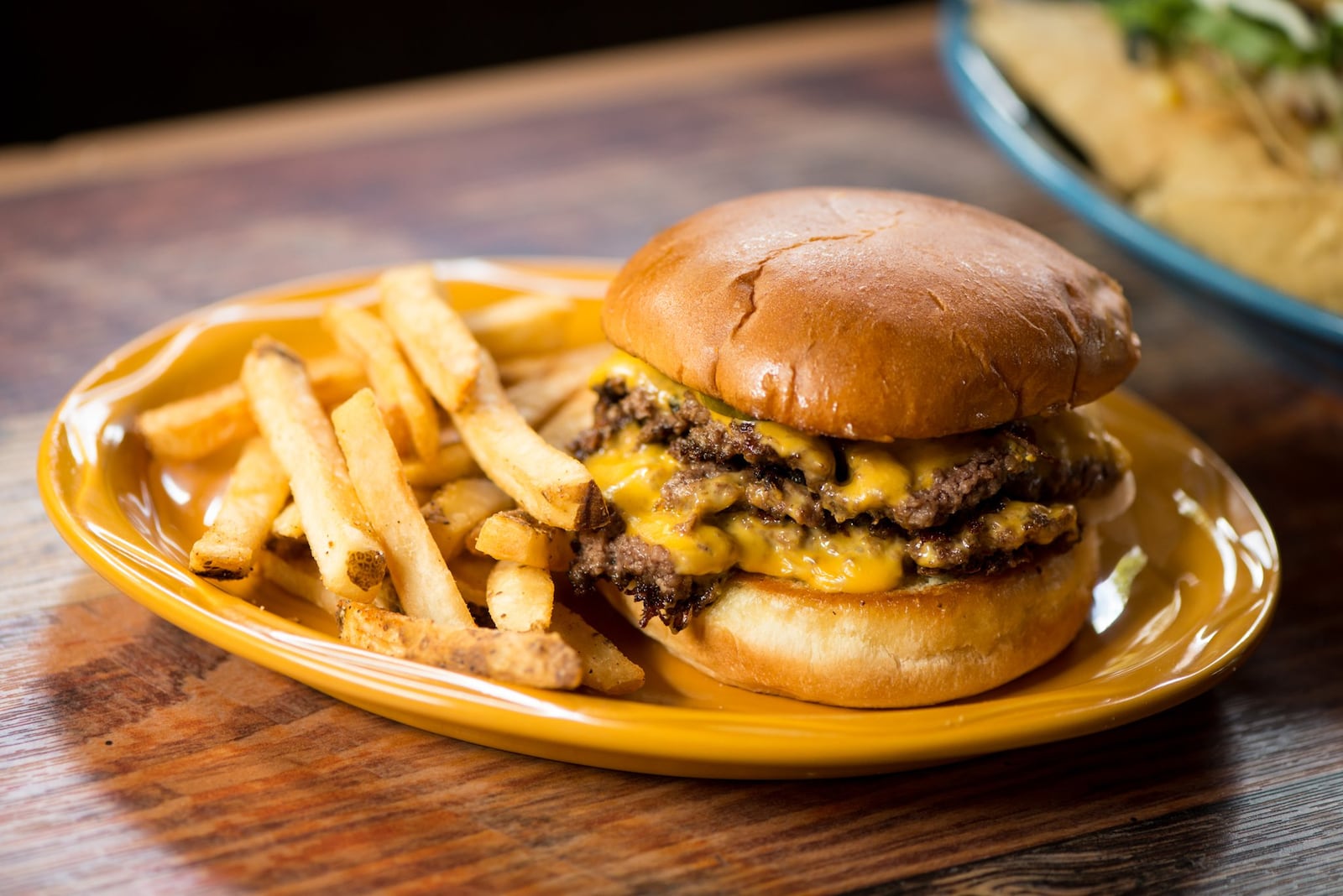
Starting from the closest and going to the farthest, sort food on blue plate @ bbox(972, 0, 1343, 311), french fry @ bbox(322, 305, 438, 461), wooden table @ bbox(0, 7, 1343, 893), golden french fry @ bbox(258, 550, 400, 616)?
wooden table @ bbox(0, 7, 1343, 893) < golden french fry @ bbox(258, 550, 400, 616) < french fry @ bbox(322, 305, 438, 461) < food on blue plate @ bbox(972, 0, 1343, 311)

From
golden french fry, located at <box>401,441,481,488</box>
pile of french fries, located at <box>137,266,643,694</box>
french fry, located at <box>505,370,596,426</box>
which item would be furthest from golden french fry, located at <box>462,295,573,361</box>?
golden french fry, located at <box>401,441,481,488</box>

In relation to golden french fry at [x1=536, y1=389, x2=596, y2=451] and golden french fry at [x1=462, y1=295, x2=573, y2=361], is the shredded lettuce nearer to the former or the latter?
golden french fry at [x1=462, y1=295, x2=573, y2=361]

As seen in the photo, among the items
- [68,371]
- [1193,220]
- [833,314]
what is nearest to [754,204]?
[833,314]

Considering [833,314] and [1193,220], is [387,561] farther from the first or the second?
[1193,220]

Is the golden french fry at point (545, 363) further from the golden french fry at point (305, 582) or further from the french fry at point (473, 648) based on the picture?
the french fry at point (473, 648)

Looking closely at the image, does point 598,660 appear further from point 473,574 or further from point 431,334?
point 431,334
